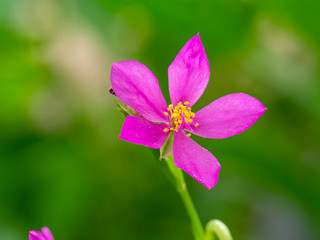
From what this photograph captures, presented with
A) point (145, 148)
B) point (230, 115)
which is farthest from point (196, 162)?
point (145, 148)

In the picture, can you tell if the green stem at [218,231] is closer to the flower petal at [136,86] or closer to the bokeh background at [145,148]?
the flower petal at [136,86]

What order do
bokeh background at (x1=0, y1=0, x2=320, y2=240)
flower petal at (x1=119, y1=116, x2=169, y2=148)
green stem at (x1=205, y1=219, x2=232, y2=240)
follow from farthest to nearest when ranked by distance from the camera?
bokeh background at (x1=0, y1=0, x2=320, y2=240)
green stem at (x1=205, y1=219, x2=232, y2=240)
flower petal at (x1=119, y1=116, x2=169, y2=148)

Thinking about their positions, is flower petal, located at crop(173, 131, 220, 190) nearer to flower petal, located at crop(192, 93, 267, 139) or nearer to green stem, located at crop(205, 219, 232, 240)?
flower petal, located at crop(192, 93, 267, 139)

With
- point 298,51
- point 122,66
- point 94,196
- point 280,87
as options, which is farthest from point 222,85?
point 122,66

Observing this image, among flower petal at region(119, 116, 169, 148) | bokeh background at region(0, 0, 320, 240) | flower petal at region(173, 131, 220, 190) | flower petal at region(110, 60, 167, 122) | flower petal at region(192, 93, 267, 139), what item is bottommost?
bokeh background at region(0, 0, 320, 240)

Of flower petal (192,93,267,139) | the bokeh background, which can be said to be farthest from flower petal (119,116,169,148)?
the bokeh background

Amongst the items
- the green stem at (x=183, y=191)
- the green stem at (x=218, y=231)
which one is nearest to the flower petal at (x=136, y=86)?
the green stem at (x=183, y=191)

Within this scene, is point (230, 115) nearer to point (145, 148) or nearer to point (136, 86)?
point (136, 86)

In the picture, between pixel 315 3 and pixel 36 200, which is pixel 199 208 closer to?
pixel 36 200
